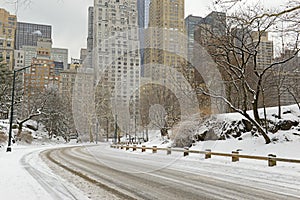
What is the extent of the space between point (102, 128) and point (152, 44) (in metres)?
54.9

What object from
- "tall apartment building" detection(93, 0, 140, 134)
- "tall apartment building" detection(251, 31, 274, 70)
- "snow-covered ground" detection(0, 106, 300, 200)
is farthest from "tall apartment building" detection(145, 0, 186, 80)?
"snow-covered ground" detection(0, 106, 300, 200)

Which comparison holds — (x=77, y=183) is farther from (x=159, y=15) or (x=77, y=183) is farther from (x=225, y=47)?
(x=159, y=15)

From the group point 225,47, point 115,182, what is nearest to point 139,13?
point 225,47

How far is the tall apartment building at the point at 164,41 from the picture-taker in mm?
15779

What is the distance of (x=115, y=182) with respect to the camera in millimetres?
9023

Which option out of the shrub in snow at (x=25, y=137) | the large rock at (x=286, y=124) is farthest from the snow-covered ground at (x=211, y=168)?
the shrub in snow at (x=25, y=137)

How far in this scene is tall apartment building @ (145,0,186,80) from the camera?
51.8ft

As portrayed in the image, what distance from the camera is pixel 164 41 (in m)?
16.6

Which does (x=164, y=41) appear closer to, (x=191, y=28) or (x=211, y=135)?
(x=191, y=28)

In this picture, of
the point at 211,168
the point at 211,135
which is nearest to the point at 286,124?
the point at 211,135

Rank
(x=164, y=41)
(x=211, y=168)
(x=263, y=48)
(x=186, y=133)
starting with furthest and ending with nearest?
1. (x=186, y=133)
2. (x=263, y=48)
3. (x=164, y=41)
4. (x=211, y=168)

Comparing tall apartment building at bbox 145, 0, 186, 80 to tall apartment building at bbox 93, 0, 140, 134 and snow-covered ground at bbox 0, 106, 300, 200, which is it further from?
snow-covered ground at bbox 0, 106, 300, 200

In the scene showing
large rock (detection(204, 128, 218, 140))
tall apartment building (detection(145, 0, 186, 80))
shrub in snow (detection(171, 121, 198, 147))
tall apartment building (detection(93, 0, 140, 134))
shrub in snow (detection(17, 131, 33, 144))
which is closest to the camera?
tall apartment building (detection(145, 0, 186, 80))

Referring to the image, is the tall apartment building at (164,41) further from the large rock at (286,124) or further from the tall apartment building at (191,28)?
the large rock at (286,124)
